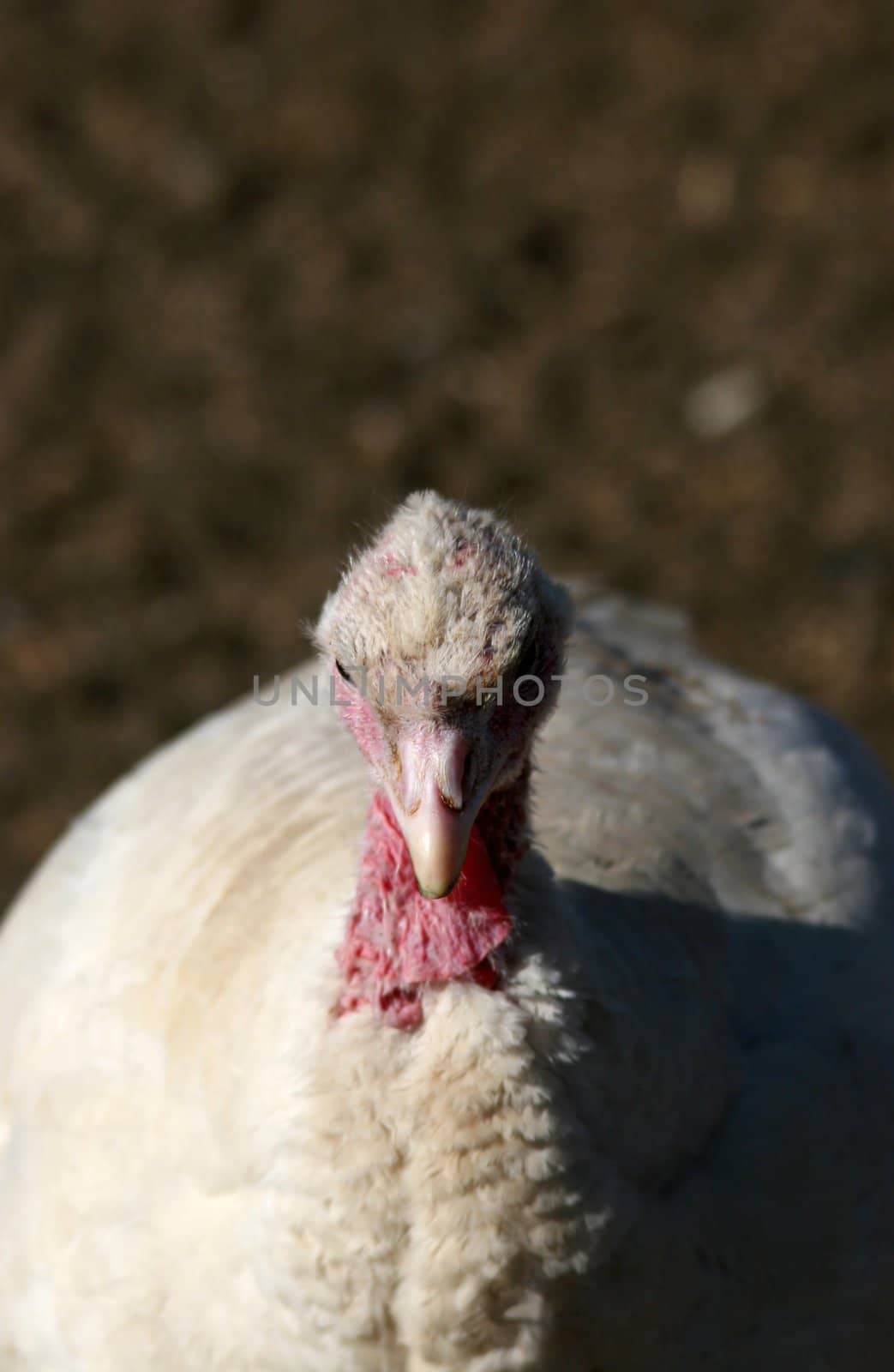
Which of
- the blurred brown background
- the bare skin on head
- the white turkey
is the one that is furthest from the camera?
the blurred brown background

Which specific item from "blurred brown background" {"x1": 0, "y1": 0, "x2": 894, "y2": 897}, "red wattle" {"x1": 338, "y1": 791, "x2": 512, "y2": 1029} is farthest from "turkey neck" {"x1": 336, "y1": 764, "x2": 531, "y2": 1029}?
"blurred brown background" {"x1": 0, "y1": 0, "x2": 894, "y2": 897}

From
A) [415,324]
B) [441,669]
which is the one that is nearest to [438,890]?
[441,669]

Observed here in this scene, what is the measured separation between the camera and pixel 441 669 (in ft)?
5.72

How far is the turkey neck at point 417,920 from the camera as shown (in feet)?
6.25

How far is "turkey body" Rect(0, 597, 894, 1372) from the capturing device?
191 cm

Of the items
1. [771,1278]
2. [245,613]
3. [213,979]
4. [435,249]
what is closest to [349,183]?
[435,249]

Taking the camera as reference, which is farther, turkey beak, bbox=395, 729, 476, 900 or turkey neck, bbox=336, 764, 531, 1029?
turkey neck, bbox=336, 764, 531, 1029

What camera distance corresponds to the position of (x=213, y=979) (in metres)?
2.22

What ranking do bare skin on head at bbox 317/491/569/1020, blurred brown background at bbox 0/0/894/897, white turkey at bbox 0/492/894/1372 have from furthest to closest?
blurred brown background at bbox 0/0/894/897 → white turkey at bbox 0/492/894/1372 → bare skin on head at bbox 317/491/569/1020

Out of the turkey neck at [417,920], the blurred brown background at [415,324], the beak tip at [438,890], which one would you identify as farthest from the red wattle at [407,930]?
the blurred brown background at [415,324]

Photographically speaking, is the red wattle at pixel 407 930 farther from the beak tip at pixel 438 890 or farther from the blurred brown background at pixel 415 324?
the blurred brown background at pixel 415 324

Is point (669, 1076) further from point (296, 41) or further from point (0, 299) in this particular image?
point (296, 41)

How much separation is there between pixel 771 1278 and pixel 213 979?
2.46 ft

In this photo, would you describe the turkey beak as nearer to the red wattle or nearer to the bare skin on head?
the bare skin on head
